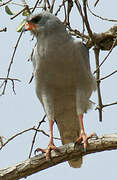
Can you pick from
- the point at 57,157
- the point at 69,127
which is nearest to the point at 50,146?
the point at 57,157

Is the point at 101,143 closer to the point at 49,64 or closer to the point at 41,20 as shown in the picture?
the point at 49,64

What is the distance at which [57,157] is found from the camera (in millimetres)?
4312

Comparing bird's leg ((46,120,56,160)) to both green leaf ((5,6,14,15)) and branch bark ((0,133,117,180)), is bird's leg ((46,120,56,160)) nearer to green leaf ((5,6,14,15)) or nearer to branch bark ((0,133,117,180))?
branch bark ((0,133,117,180))

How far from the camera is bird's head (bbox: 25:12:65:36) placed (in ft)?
16.1

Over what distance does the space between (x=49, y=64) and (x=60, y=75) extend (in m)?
0.18

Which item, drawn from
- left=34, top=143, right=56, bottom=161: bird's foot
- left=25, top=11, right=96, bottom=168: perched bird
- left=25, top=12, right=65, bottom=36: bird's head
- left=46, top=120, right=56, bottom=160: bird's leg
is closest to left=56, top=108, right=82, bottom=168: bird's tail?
left=25, top=11, right=96, bottom=168: perched bird

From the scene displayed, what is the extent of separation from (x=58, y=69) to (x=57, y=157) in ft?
3.37

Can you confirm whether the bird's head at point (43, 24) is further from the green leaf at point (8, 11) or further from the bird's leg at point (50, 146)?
the bird's leg at point (50, 146)

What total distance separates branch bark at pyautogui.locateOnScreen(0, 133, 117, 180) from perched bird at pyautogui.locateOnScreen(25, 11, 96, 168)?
32 centimetres

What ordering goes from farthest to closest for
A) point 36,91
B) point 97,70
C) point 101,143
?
point 36,91 → point 97,70 → point 101,143

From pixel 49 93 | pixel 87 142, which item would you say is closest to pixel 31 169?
pixel 87 142

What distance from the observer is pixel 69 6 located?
4914 mm

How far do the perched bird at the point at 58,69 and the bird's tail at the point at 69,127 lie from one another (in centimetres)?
8

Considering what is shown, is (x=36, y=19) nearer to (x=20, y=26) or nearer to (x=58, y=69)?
(x=20, y=26)
